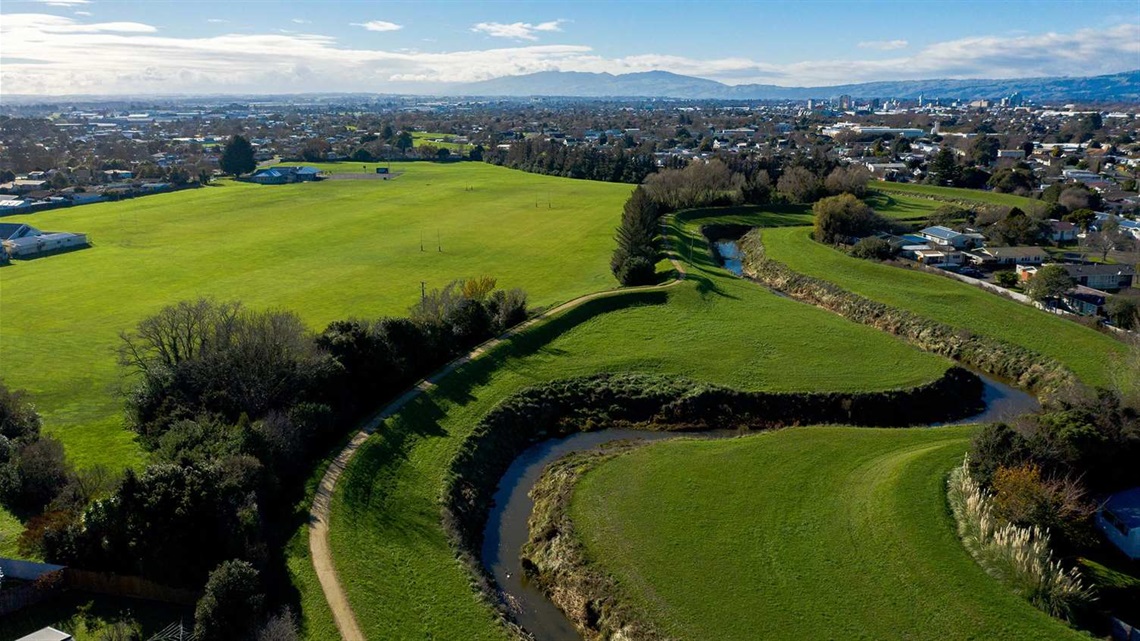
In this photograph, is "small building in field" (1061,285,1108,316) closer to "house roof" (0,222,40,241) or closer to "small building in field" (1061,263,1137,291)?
"small building in field" (1061,263,1137,291)

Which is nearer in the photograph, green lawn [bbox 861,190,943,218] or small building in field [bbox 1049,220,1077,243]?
small building in field [bbox 1049,220,1077,243]

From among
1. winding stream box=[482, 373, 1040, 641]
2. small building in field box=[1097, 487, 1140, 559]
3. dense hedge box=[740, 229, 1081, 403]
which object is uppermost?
small building in field box=[1097, 487, 1140, 559]

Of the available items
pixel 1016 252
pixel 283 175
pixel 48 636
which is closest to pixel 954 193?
pixel 1016 252

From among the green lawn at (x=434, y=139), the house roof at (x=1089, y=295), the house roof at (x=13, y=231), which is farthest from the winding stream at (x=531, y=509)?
the green lawn at (x=434, y=139)

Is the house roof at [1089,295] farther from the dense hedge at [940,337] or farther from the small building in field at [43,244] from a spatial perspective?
the small building in field at [43,244]

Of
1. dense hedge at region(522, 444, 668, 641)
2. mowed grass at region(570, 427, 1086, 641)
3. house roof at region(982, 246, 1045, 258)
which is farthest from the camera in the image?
house roof at region(982, 246, 1045, 258)

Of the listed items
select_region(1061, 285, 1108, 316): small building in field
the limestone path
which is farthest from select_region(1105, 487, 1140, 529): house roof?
select_region(1061, 285, 1108, 316): small building in field
